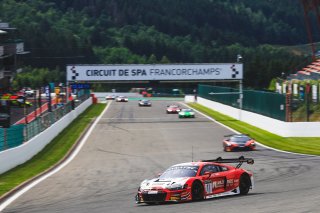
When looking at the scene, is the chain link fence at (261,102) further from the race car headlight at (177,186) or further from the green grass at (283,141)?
the race car headlight at (177,186)

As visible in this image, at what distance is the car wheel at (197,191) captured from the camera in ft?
69.2

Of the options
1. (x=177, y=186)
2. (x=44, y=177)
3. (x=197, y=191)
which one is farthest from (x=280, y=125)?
(x=177, y=186)

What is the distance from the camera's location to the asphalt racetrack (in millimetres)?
19828

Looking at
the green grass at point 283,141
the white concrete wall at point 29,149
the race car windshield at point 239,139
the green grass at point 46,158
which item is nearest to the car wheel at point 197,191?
the green grass at point 46,158

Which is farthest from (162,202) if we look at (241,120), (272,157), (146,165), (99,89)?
(99,89)

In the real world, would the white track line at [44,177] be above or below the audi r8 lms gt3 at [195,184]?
below

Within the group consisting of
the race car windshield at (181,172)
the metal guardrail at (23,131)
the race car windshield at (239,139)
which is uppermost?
the race car windshield at (181,172)

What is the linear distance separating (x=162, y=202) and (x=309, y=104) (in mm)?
31871

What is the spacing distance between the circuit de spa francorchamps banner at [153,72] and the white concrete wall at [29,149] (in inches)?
416

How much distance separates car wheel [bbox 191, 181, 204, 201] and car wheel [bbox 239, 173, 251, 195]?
1847 millimetres

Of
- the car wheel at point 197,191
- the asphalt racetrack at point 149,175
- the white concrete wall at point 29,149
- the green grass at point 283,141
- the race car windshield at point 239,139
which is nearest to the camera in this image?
the asphalt racetrack at point 149,175

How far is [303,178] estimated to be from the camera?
27172 millimetres

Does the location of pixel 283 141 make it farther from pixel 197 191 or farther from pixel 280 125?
pixel 197 191

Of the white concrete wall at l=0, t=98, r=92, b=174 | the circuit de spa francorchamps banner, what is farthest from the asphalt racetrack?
the circuit de spa francorchamps banner
